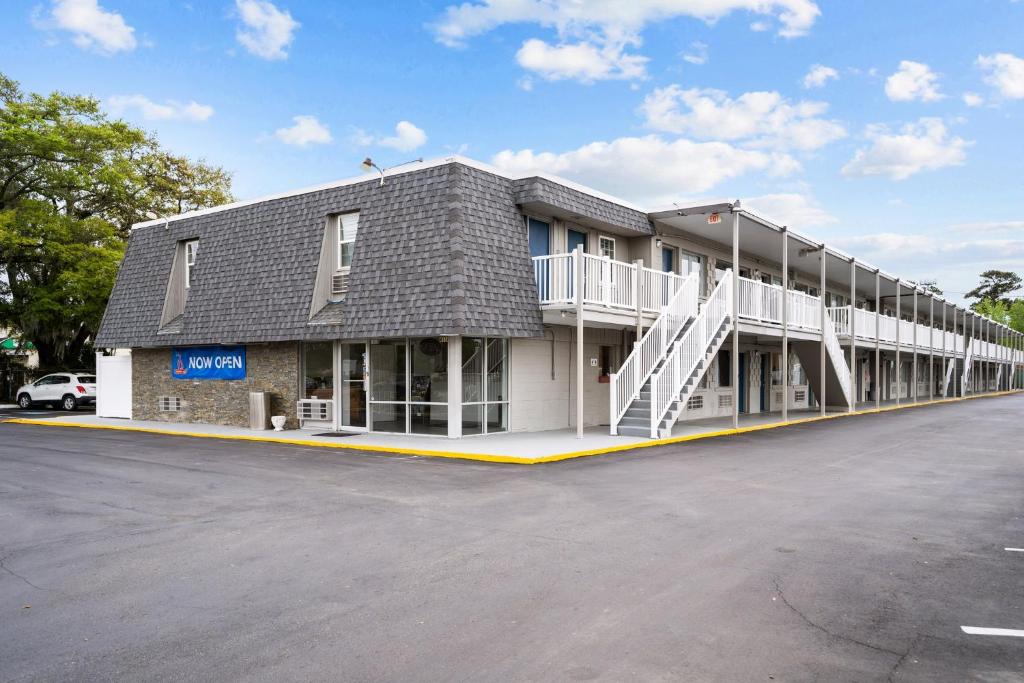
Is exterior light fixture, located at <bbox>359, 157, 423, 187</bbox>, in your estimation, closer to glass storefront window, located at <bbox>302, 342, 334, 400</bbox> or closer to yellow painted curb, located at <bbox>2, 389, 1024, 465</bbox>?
glass storefront window, located at <bbox>302, 342, 334, 400</bbox>

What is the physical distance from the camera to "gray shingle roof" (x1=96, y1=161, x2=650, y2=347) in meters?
15.4

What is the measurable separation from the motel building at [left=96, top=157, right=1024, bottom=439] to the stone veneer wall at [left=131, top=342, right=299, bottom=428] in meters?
0.06

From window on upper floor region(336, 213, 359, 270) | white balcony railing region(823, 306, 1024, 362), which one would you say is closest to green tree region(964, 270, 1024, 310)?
white balcony railing region(823, 306, 1024, 362)

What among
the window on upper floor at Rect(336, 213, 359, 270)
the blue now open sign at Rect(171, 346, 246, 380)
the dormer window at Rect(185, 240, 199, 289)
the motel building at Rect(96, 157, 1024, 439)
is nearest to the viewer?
the motel building at Rect(96, 157, 1024, 439)

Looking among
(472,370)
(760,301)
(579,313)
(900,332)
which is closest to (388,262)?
(472,370)

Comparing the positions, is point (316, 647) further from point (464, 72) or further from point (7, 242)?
point (7, 242)

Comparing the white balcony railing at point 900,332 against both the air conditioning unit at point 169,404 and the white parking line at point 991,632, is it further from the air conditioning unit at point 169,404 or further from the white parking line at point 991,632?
the white parking line at point 991,632

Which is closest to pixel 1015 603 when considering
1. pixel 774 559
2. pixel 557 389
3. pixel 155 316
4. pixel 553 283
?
pixel 774 559

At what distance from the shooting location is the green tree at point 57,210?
97.3 feet

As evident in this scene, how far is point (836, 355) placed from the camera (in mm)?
25031

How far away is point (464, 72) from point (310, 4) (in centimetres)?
476

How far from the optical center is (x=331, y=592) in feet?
17.6

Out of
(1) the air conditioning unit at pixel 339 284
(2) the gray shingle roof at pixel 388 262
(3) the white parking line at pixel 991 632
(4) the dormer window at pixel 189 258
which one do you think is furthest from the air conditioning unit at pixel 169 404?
(3) the white parking line at pixel 991 632

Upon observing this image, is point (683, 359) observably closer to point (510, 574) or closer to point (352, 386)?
point (352, 386)
